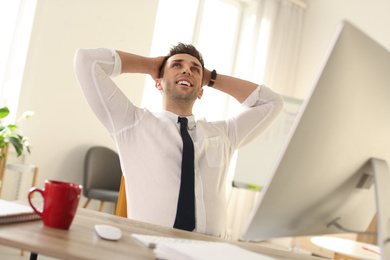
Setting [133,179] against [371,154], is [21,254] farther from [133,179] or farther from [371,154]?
[371,154]

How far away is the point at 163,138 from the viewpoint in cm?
183

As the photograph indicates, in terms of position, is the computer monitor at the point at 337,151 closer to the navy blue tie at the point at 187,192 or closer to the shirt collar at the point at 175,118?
the navy blue tie at the point at 187,192

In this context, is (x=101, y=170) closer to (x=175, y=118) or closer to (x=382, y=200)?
(x=175, y=118)

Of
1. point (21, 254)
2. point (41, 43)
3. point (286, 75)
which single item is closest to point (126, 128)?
point (21, 254)

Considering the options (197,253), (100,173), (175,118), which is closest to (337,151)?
(197,253)

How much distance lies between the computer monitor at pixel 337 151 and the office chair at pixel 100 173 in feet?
10.6

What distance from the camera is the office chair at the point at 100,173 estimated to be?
410 cm

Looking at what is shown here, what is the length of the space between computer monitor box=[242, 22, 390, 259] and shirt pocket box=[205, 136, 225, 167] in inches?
34.6

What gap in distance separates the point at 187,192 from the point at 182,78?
552mm

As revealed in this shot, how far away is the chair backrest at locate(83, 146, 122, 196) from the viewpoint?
4207 millimetres

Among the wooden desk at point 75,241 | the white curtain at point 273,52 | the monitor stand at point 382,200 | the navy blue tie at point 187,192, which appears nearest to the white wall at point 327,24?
the white curtain at point 273,52

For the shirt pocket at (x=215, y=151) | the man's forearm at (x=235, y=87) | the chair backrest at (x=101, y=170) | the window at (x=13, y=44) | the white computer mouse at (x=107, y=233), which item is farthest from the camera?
the chair backrest at (x=101, y=170)

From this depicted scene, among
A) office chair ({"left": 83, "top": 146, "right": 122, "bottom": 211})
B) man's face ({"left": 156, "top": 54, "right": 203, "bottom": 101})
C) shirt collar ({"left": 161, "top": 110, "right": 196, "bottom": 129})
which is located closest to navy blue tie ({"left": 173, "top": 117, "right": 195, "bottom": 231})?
shirt collar ({"left": 161, "top": 110, "right": 196, "bottom": 129})

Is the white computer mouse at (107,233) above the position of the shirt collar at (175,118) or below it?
below
